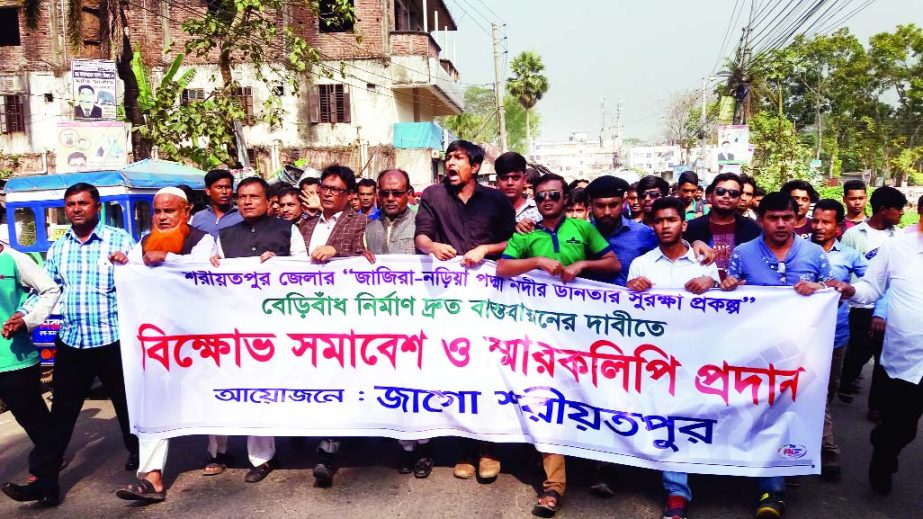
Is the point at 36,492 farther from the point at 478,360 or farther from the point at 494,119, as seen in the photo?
the point at 494,119

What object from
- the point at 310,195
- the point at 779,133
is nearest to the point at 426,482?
the point at 310,195

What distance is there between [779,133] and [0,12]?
89.8ft

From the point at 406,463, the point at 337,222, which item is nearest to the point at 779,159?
the point at 337,222

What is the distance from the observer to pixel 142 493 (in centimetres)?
387

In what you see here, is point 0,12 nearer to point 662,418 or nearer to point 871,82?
point 662,418

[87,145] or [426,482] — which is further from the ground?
[87,145]

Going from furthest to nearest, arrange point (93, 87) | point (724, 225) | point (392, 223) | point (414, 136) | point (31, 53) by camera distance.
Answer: point (31, 53)
point (414, 136)
point (93, 87)
point (724, 225)
point (392, 223)

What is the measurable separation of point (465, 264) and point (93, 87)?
890 cm

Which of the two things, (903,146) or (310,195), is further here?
(903,146)

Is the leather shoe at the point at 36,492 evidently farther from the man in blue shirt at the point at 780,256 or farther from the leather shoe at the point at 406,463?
the man in blue shirt at the point at 780,256

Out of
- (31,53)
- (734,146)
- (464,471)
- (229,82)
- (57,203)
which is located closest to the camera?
(464,471)

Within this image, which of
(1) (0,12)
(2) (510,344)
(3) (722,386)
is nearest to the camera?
(3) (722,386)

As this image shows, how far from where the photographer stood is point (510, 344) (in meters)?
3.96

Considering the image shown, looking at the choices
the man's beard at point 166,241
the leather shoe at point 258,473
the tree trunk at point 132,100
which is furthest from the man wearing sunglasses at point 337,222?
the tree trunk at point 132,100
